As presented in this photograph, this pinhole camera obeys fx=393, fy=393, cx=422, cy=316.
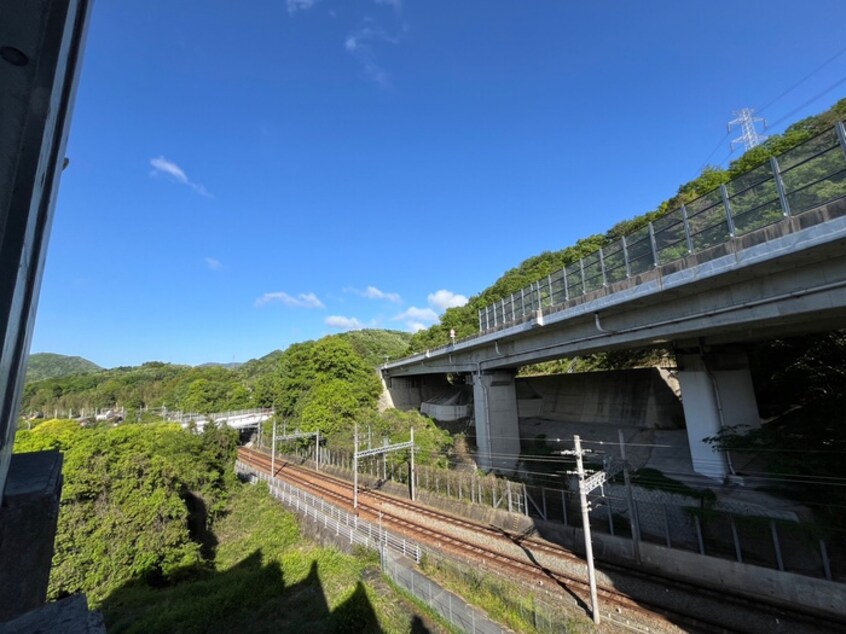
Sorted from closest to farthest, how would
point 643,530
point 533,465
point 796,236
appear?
point 796,236 < point 643,530 < point 533,465

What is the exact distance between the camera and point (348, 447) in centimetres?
3581

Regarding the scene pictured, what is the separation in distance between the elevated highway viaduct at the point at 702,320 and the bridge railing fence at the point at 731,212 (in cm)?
34

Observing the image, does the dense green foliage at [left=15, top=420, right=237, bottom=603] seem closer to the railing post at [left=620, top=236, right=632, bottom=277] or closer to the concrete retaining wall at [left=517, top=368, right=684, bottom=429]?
the railing post at [left=620, top=236, right=632, bottom=277]

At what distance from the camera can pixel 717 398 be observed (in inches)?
715

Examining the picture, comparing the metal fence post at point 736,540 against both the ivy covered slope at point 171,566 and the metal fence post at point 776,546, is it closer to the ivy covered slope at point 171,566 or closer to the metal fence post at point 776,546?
the metal fence post at point 776,546

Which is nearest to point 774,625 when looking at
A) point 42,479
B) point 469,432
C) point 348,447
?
point 42,479

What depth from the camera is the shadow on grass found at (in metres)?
14.7

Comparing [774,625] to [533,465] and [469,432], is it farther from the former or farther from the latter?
[469,432]

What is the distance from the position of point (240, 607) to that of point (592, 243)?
5986 centimetres

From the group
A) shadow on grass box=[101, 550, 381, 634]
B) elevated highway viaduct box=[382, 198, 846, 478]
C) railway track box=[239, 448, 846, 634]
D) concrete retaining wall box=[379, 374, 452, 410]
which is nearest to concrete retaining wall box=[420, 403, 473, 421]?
concrete retaining wall box=[379, 374, 452, 410]

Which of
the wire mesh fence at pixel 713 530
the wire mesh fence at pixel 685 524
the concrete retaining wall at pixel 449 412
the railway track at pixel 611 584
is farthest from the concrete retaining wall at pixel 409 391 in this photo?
the wire mesh fence at pixel 713 530

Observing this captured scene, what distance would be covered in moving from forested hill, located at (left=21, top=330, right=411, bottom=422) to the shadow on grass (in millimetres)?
20616

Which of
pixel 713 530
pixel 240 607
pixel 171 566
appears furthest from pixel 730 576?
pixel 171 566

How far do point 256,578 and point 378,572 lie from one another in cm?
644
